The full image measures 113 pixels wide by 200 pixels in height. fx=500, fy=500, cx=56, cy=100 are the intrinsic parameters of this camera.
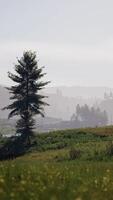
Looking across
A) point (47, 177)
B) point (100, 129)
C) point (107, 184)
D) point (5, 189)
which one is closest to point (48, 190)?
point (5, 189)

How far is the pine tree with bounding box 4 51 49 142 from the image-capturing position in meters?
57.3

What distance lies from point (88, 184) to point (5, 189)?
1.83 metres

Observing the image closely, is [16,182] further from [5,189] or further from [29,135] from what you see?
[29,135]

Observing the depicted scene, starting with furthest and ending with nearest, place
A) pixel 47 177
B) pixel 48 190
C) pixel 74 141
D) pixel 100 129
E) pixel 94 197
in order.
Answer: pixel 100 129 < pixel 74 141 < pixel 47 177 < pixel 94 197 < pixel 48 190

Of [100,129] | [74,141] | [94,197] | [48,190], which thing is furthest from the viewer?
[100,129]

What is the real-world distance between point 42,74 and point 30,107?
411 cm

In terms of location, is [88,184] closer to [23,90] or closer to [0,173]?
[0,173]

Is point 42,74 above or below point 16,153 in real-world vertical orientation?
above

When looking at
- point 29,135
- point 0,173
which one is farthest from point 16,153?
point 0,173

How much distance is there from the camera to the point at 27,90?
57.9 metres

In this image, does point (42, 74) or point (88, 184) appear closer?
point (88, 184)

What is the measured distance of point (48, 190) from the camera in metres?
7.07

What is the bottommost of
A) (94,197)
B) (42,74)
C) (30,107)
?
(94,197)

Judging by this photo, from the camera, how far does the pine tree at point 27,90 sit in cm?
5734
